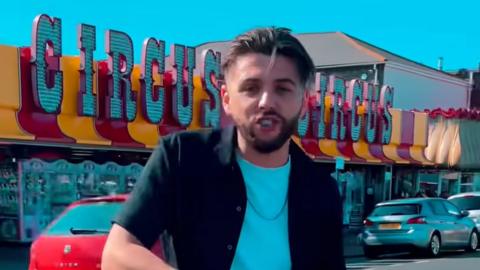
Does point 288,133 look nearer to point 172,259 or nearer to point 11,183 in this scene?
point 172,259

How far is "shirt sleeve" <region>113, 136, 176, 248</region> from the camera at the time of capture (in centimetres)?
184

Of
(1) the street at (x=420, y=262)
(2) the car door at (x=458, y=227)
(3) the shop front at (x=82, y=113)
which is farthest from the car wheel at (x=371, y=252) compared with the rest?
(3) the shop front at (x=82, y=113)

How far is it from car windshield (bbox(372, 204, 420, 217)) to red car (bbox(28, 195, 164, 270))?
407 inches

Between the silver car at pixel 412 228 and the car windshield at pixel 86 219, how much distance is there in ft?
33.3

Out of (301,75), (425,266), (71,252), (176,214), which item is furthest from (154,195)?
(425,266)

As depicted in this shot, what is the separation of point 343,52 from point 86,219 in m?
31.4

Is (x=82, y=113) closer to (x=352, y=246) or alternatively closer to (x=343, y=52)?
(x=352, y=246)

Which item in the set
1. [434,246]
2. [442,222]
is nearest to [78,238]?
[434,246]

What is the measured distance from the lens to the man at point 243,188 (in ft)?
6.17

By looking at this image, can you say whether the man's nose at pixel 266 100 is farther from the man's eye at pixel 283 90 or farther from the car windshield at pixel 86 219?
the car windshield at pixel 86 219

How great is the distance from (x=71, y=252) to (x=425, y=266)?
8660 millimetres

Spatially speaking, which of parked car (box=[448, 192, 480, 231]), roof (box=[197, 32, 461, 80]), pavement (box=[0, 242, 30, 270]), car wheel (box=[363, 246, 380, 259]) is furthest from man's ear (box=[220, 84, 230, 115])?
roof (box=[197, 32, 461, 80])

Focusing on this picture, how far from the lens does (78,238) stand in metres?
7.09

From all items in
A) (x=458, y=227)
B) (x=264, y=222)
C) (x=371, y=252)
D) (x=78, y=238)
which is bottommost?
(x=371, y=252)
